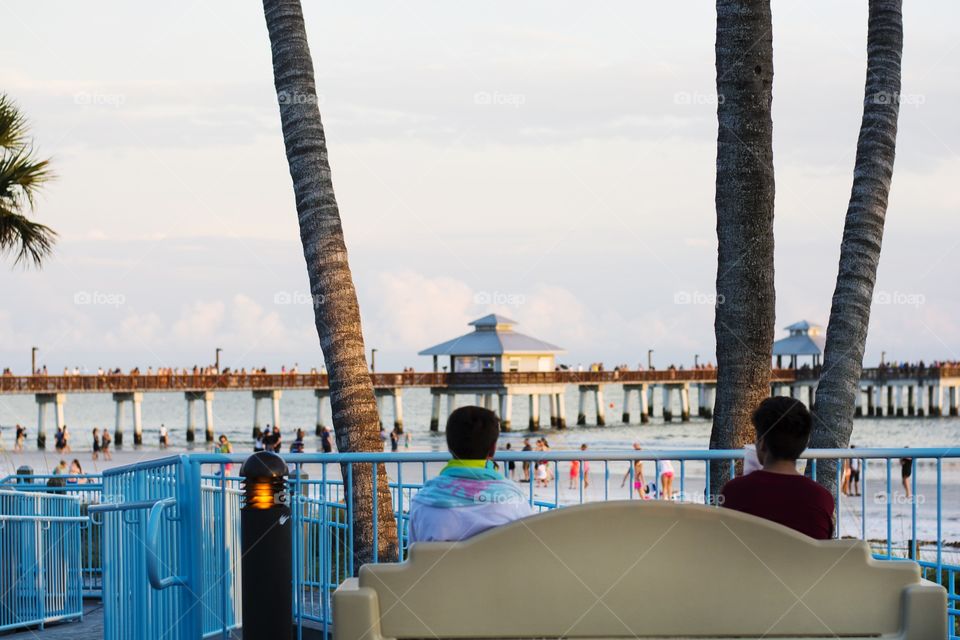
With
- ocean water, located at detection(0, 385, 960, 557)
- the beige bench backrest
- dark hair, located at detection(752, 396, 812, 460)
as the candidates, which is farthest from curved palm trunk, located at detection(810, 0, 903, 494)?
the beige bench backrest

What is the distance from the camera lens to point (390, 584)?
12.2ft

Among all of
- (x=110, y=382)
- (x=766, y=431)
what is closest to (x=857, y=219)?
(x=766, y=431)

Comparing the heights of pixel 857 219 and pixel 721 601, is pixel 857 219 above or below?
above

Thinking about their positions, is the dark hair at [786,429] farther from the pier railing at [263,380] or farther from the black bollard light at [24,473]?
the pier railing at [263,380]

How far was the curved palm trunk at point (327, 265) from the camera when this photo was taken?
8.62 meters

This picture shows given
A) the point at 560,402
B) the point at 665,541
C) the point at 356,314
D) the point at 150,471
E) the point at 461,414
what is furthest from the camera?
the point at 560,402

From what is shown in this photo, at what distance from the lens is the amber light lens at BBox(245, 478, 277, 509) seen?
205 inches

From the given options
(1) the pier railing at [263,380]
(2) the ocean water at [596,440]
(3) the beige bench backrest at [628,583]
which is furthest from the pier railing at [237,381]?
(3) the beige bench backrest at [628,583]

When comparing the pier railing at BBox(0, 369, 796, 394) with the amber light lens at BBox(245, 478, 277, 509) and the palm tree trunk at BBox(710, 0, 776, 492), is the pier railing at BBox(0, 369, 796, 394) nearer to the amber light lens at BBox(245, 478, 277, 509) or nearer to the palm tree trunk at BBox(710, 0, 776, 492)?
the palm tree trunk at BBox(710, 0, 776, 492)

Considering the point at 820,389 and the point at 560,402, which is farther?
the point at 560,402

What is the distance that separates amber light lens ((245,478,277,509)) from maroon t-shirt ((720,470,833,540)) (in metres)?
1.89

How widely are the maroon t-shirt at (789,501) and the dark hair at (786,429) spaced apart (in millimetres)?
88

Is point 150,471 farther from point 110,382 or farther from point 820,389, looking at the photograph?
point 110,382

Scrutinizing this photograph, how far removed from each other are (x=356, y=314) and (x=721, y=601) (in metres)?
5.53
